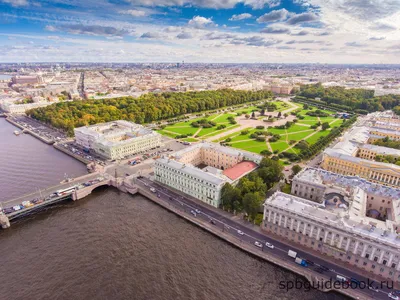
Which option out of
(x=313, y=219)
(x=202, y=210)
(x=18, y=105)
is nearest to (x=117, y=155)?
(x=202, y=210)

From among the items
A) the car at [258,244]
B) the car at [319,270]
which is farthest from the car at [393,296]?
the car at [258,244]

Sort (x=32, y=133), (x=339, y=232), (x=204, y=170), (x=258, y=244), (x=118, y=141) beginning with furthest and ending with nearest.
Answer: (x=32, y=133), (x=118, y=141), (x=204, y=170), (x=258, y=244), (x=339, y=232)

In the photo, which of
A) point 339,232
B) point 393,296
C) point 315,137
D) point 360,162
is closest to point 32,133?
point 315,137

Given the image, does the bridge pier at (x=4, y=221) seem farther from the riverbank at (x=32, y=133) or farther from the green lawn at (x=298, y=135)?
the green lawn at (x=298, y=135)

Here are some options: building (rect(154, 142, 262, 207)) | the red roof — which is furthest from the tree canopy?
the red roof

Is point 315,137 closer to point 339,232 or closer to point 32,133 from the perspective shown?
point 339,232

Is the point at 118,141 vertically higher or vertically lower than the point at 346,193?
lower

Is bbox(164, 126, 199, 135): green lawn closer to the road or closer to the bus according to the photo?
the road
